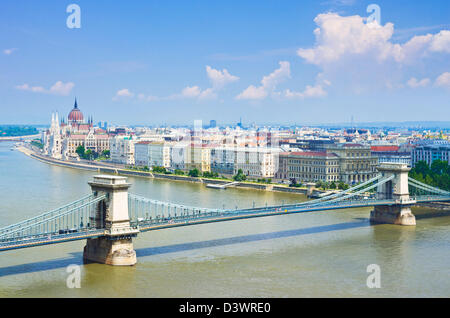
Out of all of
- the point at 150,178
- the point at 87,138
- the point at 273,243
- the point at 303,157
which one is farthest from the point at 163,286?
the point at 87,138

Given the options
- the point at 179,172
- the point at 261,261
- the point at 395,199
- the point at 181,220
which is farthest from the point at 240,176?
the point at 261,261

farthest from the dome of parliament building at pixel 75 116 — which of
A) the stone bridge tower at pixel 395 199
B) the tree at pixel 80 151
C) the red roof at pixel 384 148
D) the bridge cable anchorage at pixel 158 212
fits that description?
the stone bridge tower at pixel 395 199

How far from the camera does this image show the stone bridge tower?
25.1 metres

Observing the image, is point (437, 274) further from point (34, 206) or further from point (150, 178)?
point (150, 178)

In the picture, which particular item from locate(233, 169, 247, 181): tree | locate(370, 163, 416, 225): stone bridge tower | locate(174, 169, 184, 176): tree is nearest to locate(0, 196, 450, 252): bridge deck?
locate(370, 163, 416, 225): stone bridge tower

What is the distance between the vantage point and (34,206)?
1074 inches

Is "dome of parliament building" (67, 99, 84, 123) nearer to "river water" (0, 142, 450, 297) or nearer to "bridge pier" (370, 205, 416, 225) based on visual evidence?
"river water" (0, 142, 450, 297)

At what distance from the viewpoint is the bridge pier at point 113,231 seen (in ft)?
55.6

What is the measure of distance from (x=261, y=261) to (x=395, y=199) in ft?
31.7

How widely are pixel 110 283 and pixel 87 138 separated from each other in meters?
61.1

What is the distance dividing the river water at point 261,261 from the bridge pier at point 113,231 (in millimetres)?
314

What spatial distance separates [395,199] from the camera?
25609 mm

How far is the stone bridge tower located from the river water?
574mm

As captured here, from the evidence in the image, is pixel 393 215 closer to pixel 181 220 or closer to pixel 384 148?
pixel 181 220
